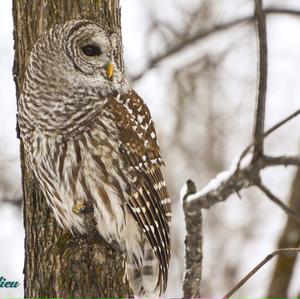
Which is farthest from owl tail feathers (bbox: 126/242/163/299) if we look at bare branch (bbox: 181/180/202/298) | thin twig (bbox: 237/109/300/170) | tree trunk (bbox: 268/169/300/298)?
thin twig (bbox: 237/109/300/170)

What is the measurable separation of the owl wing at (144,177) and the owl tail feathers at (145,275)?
116 millimetres

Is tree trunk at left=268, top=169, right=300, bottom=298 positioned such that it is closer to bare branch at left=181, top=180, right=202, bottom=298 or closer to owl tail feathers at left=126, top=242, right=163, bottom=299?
owl tail feathers at left=126, top=242, right=163, bottom=299

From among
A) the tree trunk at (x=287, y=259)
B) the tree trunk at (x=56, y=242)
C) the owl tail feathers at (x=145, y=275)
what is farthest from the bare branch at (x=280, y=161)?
the tree trunk at (x=287, y=259)

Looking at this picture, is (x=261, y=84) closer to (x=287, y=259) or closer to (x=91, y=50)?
(x=91, y=50)

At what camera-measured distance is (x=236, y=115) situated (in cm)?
1011

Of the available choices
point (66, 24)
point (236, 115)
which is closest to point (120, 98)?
point (66, 24)

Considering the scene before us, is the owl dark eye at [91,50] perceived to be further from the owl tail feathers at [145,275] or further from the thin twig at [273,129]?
the thin twig at [273,129]

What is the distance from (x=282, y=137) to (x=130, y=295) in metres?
6.81

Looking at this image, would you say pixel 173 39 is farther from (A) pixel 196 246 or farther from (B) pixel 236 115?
(A) pixel 196 246

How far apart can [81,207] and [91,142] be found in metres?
0.33

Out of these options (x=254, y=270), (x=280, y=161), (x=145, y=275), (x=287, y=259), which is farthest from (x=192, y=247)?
(x=287, y=259)

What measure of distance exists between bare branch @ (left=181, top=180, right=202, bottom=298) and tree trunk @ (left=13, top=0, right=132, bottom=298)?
875 mm

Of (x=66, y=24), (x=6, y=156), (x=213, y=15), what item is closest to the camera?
(x=66, y=24)

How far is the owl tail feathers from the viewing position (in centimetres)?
456
